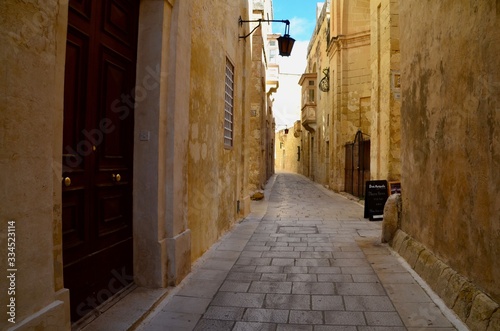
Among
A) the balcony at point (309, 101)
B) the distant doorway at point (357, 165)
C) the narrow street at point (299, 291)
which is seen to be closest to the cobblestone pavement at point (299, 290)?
the narrow street at point (299, 291)

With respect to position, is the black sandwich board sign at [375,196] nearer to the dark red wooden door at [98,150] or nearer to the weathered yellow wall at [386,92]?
the weathered yellow wall at [386,92]

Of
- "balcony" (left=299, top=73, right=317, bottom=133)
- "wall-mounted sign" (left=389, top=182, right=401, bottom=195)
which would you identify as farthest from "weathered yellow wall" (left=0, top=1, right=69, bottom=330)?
"balcony" (left=299, top=73, right=317, bottom=133)

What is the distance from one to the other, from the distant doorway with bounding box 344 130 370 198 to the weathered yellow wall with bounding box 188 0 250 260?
7.59 m

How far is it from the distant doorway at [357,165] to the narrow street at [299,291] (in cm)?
819

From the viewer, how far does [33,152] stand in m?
1.91

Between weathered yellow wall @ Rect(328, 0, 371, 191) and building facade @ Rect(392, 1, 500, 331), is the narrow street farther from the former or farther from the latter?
weathered yellow wall @ Rect(328, 0, 371, 191)

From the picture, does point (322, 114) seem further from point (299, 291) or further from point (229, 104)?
point (299, 291)

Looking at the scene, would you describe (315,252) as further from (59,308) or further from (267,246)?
(59,308)

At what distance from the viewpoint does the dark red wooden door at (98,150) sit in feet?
8.79

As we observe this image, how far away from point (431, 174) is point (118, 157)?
3302 mm

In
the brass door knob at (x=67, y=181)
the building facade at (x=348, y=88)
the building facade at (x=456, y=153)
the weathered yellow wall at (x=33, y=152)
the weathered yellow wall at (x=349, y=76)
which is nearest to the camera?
Result: the weathered yellow wall at (x=33, y=152)

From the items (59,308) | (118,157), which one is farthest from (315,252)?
(59,308)

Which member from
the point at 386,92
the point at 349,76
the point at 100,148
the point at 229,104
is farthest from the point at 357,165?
the point at 100,148

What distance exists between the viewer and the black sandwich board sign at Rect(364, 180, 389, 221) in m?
8.34
